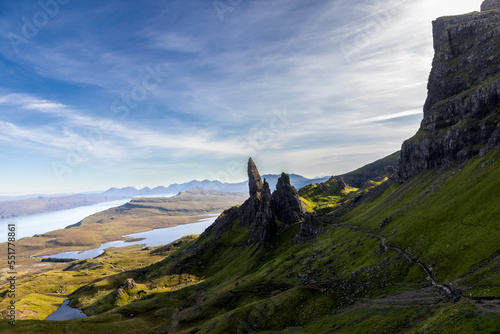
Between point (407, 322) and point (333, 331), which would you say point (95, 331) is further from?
point (407, 322)

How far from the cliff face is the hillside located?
726 mm

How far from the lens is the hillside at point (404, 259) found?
198 feet

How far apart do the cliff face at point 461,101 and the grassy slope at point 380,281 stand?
16.9m

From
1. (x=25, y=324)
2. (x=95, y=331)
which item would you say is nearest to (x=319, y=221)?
(x=95, y=331)

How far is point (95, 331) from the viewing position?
108 metres

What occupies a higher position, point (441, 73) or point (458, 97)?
point (441, 73)

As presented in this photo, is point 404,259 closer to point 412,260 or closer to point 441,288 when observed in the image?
point 412,260

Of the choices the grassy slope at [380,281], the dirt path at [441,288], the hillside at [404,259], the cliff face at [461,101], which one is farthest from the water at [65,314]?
the cliff face at [461,101]

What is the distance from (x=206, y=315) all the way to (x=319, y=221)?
106 meters

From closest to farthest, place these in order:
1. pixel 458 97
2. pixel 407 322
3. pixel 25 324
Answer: pixel 407 322, pixel 25 324, pixel 458 97

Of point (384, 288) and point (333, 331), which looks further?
point (384, 288)

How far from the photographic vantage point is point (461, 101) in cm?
15525

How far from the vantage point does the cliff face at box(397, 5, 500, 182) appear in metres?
133

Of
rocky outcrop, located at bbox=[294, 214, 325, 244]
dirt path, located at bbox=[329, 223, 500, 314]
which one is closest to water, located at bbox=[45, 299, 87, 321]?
rocky outcrop, located at bbox=[294, 214, 325, 244]
